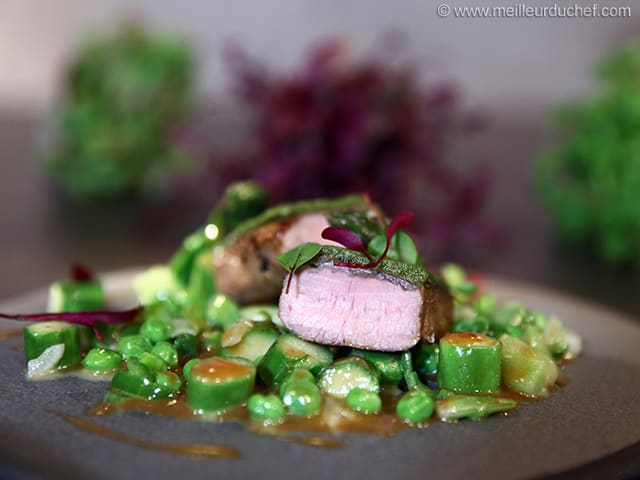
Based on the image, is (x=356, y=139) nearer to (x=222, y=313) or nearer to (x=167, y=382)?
(x=222, y=313)

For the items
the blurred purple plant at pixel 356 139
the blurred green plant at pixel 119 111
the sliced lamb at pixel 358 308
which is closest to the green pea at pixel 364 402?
the sliced lamb at pixel 358 308

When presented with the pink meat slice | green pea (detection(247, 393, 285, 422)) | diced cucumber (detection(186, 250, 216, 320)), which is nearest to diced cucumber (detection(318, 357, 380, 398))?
the pink meat slice

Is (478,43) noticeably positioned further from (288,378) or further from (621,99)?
(288,378)

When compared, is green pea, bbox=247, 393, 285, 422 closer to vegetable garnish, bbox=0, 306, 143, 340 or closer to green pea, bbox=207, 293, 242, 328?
green pea, bbox=207, 293, 242, 328

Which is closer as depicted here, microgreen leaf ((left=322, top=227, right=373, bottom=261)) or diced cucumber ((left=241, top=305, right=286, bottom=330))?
microgreen leaf ((left=322, top=227, right=373, bottom=261))

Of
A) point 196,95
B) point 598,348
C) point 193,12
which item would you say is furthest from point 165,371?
point 193,12

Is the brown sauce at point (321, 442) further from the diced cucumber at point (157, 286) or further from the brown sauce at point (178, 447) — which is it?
the diced cucumber at point (157, 286)

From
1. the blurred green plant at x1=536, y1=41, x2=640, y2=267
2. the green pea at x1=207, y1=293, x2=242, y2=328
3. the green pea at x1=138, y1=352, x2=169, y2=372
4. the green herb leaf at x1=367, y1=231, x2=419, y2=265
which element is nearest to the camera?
the green pea at x1=138, y1=352, x2=169, y2=372
